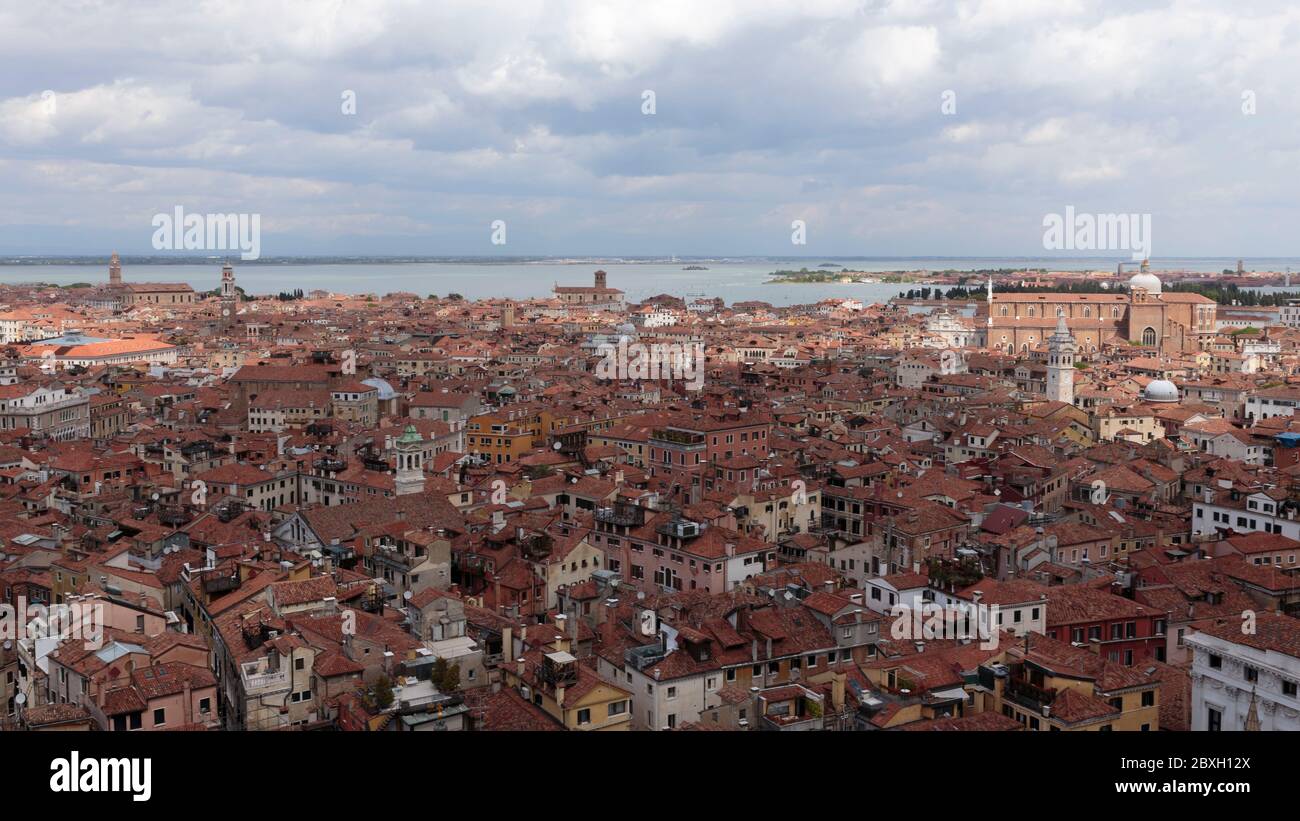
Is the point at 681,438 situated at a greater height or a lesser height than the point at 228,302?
lesser

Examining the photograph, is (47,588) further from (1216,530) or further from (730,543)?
(1216,530)

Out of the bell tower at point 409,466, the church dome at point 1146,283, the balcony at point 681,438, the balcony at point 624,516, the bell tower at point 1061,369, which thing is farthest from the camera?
the church dome at point 1146,283

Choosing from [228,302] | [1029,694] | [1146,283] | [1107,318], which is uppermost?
[1146,283]

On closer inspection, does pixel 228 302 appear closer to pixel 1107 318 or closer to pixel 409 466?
pixel 1107 318

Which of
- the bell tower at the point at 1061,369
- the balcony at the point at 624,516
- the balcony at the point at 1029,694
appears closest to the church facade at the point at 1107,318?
the bell tower at the point at 1061,369

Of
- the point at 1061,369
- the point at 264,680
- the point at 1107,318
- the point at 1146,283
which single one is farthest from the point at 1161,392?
the point at 1146,283

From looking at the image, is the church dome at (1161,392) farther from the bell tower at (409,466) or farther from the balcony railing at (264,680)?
the balcony railing at (264,680)

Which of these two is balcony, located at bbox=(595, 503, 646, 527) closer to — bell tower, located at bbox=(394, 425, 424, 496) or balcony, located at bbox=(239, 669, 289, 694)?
bell tower, located at bbox=(394, 425, 424, 496)
